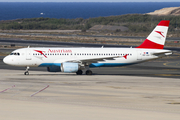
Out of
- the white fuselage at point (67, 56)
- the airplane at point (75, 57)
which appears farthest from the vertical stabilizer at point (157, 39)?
the white fuselage at point (67, 56)

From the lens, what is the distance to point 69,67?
42656 mm

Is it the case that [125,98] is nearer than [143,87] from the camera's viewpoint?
Yes

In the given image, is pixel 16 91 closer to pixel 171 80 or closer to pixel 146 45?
pixel 171 80

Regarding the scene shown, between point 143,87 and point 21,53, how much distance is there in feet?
63.6

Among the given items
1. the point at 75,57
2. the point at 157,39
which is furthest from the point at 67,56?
the point at 157,39

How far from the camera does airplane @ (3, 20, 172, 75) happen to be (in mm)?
43875

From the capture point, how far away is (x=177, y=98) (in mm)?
28484

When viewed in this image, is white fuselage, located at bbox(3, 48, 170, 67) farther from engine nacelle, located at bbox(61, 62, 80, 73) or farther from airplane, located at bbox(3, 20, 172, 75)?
engine nacelle, located at bbox(61, 62, 80, 73)

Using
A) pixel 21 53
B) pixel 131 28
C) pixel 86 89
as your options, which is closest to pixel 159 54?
pixel 86 89

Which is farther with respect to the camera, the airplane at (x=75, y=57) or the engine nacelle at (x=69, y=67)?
the airplane at (x=75, y=57)

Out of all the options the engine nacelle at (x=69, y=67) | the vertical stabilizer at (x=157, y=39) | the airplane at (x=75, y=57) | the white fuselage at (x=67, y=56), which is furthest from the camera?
the vertical stabilizer at (x=157, y=39)

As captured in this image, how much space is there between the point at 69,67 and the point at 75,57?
2629 mm

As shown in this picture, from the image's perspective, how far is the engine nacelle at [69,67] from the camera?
42.5 m

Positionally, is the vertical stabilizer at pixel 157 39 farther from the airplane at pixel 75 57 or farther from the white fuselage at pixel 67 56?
the white fuselage at pixel 67 56
